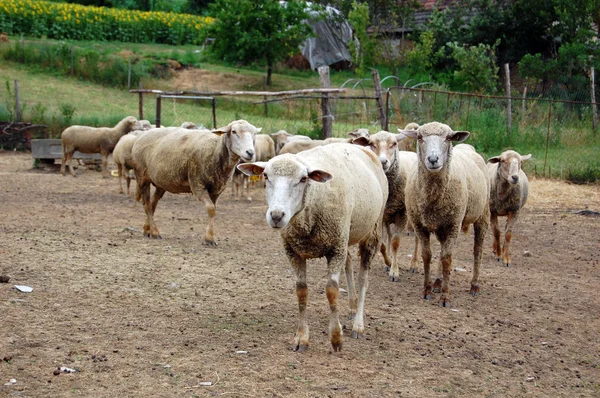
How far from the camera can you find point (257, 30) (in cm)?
3531

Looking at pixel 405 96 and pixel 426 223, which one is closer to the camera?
pixel 426 223

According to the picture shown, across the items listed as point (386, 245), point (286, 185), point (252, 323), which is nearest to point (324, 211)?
point (286, 185)

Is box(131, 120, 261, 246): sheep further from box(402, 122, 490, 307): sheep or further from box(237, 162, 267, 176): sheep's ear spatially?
box(237, 162, 267, 176): sheep's ear

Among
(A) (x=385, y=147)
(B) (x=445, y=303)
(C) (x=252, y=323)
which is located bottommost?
(B) (x=445, y=303)

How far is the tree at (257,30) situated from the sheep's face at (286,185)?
1182 inches

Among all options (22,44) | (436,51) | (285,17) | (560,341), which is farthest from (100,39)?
(560,341)

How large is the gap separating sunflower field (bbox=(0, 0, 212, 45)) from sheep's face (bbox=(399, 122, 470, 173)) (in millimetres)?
32114

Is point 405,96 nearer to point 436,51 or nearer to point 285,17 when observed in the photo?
point 436,51

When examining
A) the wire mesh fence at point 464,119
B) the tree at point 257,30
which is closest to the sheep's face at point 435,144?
the wire mesh fence at point 464,119

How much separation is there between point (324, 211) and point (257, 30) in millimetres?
30748

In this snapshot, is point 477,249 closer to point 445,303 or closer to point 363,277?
point 445,303

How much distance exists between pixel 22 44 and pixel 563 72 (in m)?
23.7

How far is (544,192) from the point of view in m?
16.3

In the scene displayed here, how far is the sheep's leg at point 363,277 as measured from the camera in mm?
6406
